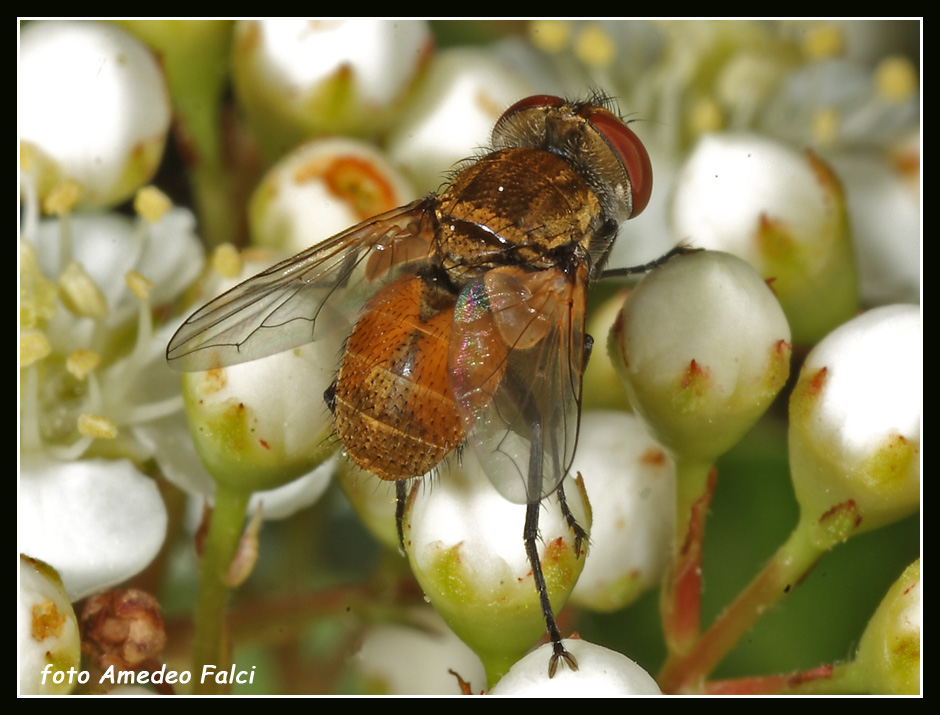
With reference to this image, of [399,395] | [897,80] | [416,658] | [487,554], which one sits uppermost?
[897,80]

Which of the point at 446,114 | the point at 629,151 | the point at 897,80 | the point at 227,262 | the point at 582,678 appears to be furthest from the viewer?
the point at 897,80

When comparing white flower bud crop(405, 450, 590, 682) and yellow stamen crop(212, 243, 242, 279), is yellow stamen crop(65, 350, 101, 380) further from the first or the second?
white flower bud crop(405, 450, 590, 682)

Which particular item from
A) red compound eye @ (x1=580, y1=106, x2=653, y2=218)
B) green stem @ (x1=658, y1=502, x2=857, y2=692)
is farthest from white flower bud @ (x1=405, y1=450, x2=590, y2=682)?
red compound eye @ (x1=580, y1=106, x2=653, y2=218)

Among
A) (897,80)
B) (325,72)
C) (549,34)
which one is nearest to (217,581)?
(325,72)

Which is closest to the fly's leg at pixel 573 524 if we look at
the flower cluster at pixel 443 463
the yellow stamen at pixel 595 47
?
the flower cluster at pixel 443 463

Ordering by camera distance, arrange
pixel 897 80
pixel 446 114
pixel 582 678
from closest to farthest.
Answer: pixel 582 678, pixel 446 114, pixel 897 80

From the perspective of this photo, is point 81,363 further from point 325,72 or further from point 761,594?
point 761,594

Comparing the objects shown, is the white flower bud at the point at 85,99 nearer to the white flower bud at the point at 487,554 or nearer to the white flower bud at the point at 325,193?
the white flower bud at the point at 325,193
